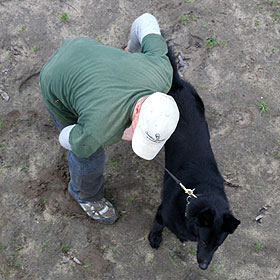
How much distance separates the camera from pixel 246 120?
404 centimetres

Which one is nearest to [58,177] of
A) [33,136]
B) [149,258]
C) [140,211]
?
[33,136]

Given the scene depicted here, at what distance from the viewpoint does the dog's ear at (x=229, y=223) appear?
8.11 feet

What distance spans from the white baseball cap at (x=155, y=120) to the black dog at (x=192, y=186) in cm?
79

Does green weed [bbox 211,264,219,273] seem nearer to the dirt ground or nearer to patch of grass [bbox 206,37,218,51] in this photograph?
the dirt ground

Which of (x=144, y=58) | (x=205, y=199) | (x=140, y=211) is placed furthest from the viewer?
(x=140, y=211)

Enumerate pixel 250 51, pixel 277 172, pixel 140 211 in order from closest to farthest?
pixel 140 211 < pixel 277 172 < pixel 250 51

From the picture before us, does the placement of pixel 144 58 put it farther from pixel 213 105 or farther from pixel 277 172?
pixel 277 172

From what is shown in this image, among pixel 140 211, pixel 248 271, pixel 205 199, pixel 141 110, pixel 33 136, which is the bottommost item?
pixel 248 271

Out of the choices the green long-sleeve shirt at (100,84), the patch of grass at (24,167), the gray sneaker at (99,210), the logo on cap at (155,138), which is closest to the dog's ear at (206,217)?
the logo on cap at (155,138)

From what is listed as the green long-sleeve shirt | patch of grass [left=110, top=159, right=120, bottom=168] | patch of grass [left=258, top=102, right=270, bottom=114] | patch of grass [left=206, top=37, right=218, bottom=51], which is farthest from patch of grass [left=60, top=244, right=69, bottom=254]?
patch of grass [left=206, top=37, right=218, bottom=51]

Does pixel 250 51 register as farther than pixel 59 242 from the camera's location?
Yes

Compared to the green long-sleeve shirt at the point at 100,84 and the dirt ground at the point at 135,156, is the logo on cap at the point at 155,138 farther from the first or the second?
the dirt ground at the point at 135,156

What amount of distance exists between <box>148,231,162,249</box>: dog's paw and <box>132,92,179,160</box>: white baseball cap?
1.50 meters

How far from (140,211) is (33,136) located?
1.42 m
